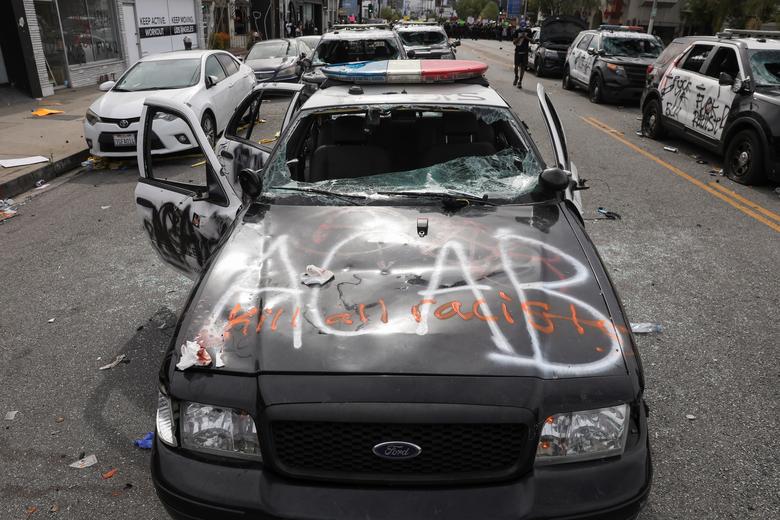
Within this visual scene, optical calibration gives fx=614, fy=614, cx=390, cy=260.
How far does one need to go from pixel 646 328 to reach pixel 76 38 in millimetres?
18202

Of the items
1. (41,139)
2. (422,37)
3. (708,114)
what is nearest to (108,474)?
(708,114)

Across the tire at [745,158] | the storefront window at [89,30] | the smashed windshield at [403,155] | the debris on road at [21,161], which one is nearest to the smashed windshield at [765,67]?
the tire at [745,158]

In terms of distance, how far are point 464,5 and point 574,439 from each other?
128600 mm

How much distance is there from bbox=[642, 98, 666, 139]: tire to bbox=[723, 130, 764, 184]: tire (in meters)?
2.56

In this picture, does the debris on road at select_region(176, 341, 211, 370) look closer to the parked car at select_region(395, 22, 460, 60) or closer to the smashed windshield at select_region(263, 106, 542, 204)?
the smashed windshield at select_region(263, 106, 542, 204)

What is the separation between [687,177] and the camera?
9.30 m

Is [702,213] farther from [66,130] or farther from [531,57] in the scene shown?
[531,57]

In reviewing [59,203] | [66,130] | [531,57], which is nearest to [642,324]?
[59,203]

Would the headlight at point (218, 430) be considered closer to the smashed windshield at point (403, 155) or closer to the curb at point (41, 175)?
the smashed windshield at point (403, 155)

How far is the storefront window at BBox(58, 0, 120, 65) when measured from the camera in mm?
17125

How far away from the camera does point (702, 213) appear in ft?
24.8

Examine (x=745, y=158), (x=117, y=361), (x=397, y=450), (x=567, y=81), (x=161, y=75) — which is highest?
(x=397, y=450)

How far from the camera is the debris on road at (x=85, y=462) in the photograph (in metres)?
3.24

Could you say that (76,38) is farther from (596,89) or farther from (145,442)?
(145,442)
